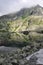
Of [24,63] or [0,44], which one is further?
[0,44]

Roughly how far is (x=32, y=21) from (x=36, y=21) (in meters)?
1.75

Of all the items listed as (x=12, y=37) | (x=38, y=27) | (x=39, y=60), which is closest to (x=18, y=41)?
(x=12, y=37)

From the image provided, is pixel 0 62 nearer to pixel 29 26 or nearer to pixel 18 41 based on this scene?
pixel 18 41

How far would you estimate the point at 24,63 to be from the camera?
2258 centimetres

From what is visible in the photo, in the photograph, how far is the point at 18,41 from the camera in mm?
41688

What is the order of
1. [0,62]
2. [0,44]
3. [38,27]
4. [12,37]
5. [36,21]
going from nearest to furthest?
[0,62] < [0,44] < [12,37] < [38,27] < [36,21]

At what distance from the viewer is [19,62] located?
2269 cm

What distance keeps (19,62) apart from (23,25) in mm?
66417

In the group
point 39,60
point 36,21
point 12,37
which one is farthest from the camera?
point 36,21

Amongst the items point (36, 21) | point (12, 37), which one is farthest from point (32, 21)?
point (12, 37)

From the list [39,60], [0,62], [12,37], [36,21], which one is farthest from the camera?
[36,21]

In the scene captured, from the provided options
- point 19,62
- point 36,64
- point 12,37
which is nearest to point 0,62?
point 19,62

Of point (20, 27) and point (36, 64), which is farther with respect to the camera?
point (20, 27)

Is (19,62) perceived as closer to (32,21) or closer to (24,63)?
(24,63)
